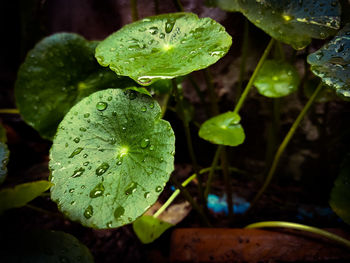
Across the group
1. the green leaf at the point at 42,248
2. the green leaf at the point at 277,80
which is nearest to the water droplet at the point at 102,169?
the green leaf at the point at 42,248

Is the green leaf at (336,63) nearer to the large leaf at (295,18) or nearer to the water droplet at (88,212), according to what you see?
the large leaf at (295,18)

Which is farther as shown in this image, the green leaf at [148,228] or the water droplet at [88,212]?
the green leaf at [148,228]

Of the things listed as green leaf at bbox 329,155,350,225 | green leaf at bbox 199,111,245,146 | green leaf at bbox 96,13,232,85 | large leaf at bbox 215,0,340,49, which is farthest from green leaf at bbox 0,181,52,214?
green leaf at bbox 329,155,350,225

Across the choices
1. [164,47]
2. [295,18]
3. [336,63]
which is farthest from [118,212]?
[295,18]

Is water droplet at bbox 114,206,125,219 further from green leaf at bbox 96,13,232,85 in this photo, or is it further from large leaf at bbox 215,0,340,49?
large leaf at bbox 215,0,340,49

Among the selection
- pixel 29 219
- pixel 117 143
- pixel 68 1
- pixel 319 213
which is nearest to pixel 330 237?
pixel 319 213
